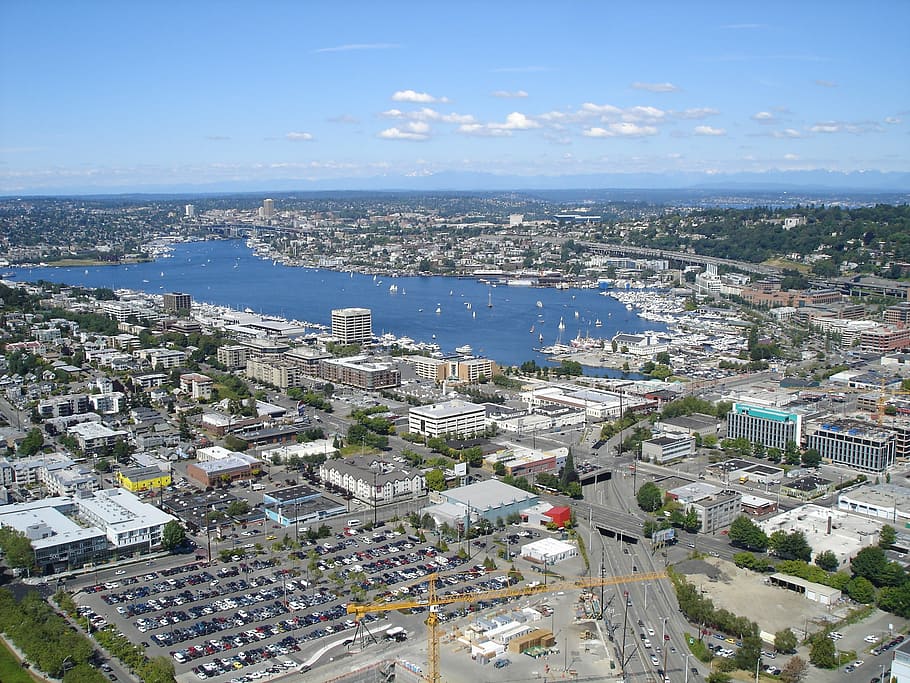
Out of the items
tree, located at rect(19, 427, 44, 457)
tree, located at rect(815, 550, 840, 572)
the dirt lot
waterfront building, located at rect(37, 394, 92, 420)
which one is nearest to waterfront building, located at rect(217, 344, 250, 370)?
waterfront building, located at rect(37, 394, 92, 420)

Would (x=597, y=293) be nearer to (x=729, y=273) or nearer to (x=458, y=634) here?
(x=729, y=273)

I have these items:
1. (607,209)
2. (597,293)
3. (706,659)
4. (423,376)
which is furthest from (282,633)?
(607,209)

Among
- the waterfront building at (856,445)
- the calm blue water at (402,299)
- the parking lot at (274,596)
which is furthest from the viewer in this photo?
the calm blue water at (402,299)

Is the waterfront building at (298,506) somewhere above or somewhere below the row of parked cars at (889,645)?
above

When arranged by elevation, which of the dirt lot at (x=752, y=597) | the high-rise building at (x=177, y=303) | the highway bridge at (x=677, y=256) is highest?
the highway bridge at (x=677, y=256)

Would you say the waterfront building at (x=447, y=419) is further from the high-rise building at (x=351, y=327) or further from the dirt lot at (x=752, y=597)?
the high-rise building at (x=351, y=327)

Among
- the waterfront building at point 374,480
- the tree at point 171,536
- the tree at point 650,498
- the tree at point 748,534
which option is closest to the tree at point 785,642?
the tree at point 748,534

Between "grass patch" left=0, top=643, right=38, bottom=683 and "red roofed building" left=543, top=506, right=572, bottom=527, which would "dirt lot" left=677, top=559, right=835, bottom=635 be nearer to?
"red roofed building" left=543, top=506, right=572, bottom=527
